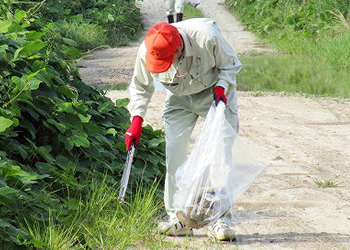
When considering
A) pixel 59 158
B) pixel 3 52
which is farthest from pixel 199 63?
pixel 3 52

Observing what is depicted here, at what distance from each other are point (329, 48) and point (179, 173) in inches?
382

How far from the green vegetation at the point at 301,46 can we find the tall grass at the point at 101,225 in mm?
6645

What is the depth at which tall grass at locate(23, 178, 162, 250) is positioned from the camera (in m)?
4.91

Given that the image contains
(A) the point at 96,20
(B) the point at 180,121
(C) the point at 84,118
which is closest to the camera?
(B) the point at 180,121

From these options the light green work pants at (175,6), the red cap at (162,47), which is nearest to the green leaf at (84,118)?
the red cap at (162,47)

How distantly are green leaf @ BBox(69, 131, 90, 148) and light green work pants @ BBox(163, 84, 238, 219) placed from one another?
595 mm

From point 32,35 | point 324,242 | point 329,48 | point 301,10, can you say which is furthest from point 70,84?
point 301,10

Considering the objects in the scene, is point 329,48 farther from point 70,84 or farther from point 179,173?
point 179,173

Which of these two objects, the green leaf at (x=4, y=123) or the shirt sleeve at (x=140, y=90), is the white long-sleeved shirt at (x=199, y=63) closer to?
the shirt sleeve at (x=140, y=90)

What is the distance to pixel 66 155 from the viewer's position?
5.97 m

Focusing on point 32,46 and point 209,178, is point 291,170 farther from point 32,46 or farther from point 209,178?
point 32,46

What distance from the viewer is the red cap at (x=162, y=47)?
487 centimetres

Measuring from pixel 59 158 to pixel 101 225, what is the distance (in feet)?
2.34

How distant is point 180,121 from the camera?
5562mm
